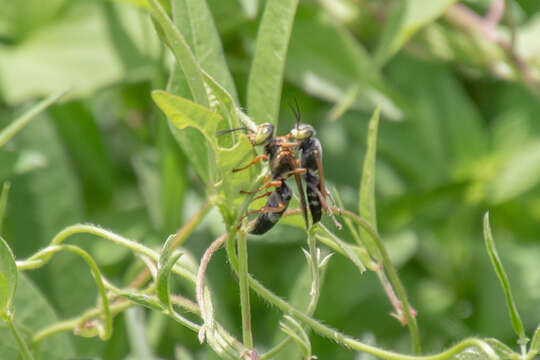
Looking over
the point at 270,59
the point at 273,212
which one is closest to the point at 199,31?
the point at 270,59

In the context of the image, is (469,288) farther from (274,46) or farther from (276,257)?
(274,46)

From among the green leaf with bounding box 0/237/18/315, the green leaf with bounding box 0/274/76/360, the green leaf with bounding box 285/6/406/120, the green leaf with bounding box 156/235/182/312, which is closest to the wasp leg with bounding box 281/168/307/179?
the green leaf with bounding box 156/235/182/312

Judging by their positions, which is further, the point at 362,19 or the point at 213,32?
the point at 362,19

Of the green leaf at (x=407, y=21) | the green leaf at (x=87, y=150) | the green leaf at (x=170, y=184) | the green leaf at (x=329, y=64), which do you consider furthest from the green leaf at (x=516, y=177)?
the green leaf at (x=87, y=150)

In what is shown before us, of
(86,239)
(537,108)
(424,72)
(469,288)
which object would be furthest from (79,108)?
(537,108)

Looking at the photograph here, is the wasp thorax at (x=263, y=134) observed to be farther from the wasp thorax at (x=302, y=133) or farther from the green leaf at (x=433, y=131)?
the green leaf at (x=433, y=131)

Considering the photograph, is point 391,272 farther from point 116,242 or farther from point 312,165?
point 116,242

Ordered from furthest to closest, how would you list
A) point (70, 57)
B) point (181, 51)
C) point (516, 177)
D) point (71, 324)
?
point (516, 177), point (70, 57), point (71, 324), point (181, 51)
